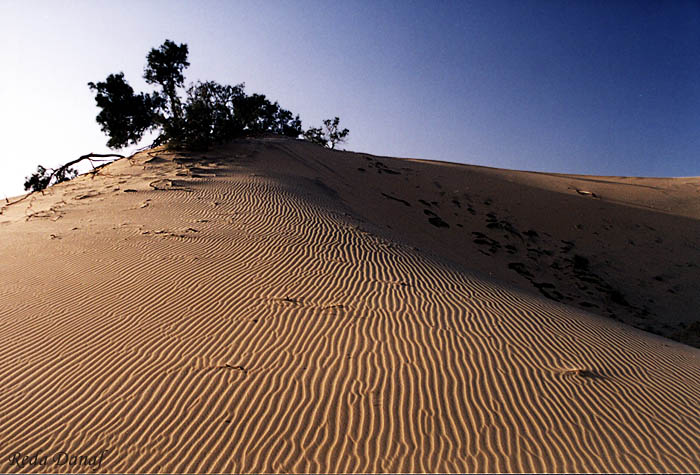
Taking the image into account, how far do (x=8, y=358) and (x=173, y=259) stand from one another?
3.37 metres

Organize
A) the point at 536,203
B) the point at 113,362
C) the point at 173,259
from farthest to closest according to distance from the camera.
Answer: the point at 536,203, the point at 173,259, the point at 113,362

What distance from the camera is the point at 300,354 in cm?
→ 522

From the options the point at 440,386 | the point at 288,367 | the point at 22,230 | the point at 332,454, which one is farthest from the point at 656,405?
the point at 22,230

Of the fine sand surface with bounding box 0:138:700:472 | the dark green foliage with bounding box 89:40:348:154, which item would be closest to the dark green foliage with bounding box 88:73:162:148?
the dark green foliage with bounding box 89:40:348:154

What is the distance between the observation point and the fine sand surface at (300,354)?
12.6 ft

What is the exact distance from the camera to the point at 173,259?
8.24 metres

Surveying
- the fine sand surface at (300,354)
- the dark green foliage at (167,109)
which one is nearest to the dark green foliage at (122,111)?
the dark green foliage at (167,109)

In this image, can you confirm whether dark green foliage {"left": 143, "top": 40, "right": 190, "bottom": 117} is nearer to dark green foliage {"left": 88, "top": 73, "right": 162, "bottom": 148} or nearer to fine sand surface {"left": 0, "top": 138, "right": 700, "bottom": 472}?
dark green foliage {"left": 88, "top": 73, "right": 162, "bottom": 148}

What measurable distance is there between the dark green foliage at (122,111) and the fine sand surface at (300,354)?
36.6 feet

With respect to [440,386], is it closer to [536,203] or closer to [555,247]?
[555,247]

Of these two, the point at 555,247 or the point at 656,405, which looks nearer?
the point at 656,405

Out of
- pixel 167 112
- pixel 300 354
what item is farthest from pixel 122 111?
pixel 300 354

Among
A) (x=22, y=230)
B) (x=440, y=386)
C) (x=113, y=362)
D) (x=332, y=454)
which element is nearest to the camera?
(x=332, y=454)

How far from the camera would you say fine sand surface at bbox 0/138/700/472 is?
384 centimetres
